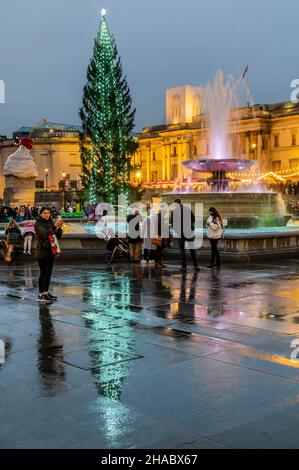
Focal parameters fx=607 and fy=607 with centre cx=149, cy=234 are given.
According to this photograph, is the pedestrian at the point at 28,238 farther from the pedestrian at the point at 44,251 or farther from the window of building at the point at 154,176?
the window of building at the point at 154,176

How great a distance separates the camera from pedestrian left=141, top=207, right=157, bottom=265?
15.9 meters

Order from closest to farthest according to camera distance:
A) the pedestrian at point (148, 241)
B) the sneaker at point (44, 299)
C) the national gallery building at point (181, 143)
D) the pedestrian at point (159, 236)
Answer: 1. the sneaker at point (44, 299)
2. the pedestrian at point (159, 236)
3. the pedestrian at point (148, 241)
4. the national gallery building at point (181, 143)

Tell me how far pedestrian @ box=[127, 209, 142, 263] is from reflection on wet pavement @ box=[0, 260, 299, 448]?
517 cm

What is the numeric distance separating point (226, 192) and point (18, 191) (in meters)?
20.9

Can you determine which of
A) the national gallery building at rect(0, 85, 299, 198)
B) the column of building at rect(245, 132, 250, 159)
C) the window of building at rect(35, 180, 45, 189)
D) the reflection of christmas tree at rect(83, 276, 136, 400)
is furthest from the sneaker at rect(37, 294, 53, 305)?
the window of building at rect(35, 180, 45, 189)

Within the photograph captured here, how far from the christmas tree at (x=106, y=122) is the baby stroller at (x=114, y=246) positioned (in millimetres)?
28733

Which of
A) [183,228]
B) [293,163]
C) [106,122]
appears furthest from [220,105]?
[293,163]

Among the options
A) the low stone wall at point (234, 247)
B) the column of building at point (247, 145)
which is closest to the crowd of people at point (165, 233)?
the low stone wall at point (234, 247)

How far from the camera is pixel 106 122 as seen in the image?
4628cm

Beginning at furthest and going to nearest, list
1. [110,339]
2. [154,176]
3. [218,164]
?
[154,176] < [218,164] < [110,339]

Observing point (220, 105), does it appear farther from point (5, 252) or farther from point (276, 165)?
point (276, 165)

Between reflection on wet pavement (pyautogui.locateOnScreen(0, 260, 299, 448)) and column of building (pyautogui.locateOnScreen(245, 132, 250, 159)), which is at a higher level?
column of building (pyautogui.locateOnScreen(245, 132, 250, 159))

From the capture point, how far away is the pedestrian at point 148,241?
1586 centimetres

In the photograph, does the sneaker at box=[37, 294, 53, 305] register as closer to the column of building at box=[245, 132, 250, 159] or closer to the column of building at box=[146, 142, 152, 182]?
the column of building at box=[245, 132, 250, 159]
